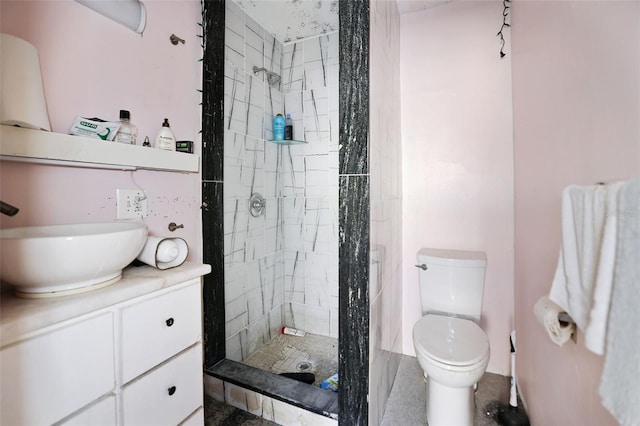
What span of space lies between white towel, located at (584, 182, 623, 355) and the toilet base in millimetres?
1016

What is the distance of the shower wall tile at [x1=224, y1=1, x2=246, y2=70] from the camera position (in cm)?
184

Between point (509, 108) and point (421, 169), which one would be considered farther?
point (421, 169)

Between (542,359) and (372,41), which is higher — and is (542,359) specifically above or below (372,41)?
below

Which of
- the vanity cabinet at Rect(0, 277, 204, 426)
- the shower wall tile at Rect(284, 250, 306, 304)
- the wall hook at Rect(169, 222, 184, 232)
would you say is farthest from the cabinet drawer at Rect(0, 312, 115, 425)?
the shower wall tile at Rect(284, 250, 306, 304)

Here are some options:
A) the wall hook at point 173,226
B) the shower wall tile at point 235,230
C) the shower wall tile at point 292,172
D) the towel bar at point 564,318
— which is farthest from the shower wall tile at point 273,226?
the towel bar at point 564,318

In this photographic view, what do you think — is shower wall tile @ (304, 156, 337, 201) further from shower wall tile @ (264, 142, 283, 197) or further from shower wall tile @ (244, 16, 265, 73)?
shower wall tile @ (244, 16, 265, 73)

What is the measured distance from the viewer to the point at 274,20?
2.08 metres

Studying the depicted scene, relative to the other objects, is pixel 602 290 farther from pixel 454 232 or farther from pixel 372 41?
pixel 454 232

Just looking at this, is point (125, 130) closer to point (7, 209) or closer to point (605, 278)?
point (7, 209)

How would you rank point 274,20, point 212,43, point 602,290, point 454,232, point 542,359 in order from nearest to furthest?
point 602,290
point 542,359
point 212,43
point 454,232
point 274,20

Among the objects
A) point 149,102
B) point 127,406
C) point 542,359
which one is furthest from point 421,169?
point 127,406

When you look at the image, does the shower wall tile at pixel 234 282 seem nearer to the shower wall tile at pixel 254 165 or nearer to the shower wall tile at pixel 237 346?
the shower wall tile at pixel 237 346

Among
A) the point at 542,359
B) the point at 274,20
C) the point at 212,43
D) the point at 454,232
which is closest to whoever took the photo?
the point at 542,359

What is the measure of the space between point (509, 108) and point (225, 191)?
6.60 ft
